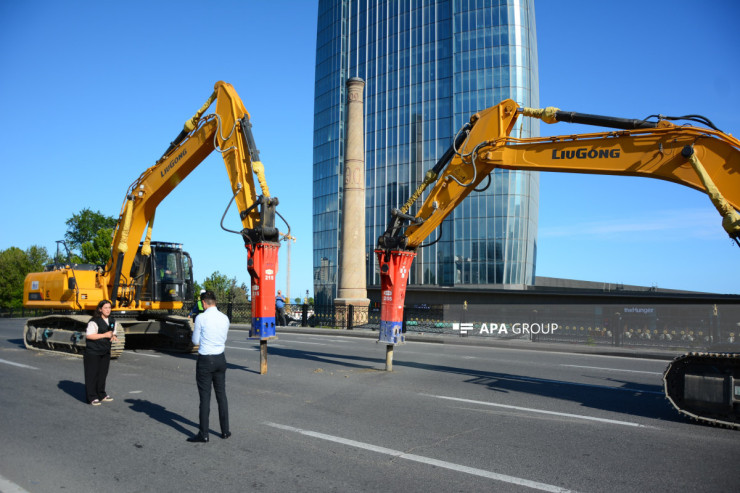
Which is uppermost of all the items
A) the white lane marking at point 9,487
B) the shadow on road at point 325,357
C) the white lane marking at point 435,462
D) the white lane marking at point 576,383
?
the white lane marking at point 435,462

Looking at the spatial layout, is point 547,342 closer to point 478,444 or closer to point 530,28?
point 478,444

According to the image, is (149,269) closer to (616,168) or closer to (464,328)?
(616,168)

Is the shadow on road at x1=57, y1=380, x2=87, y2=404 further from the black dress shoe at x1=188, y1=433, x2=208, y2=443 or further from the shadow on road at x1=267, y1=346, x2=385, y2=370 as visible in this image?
the shadow on road at x1=267, y1=346, x2=385, y2=370

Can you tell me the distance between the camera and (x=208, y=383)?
22.5 feet

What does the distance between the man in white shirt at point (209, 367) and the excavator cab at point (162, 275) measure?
35.2 ft

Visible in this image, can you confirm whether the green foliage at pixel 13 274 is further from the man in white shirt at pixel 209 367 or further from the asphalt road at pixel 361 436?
the man in white shirt at pixel 209 367

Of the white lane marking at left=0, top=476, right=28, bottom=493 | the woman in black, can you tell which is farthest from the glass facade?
the white lane marking at left=0, top=476, right=28, bottom=493

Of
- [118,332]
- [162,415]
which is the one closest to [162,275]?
[118,332]

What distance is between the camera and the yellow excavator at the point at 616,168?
8164 mm

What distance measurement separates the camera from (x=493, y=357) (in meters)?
17.0

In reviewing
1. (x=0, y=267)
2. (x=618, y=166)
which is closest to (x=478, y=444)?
(x=618, y=166)

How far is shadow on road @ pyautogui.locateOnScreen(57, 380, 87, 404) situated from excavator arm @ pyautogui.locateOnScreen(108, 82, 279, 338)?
348cm

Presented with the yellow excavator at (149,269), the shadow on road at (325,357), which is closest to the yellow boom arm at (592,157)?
the shadow on road at (325,357)

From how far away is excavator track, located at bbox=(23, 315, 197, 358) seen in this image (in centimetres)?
1538
